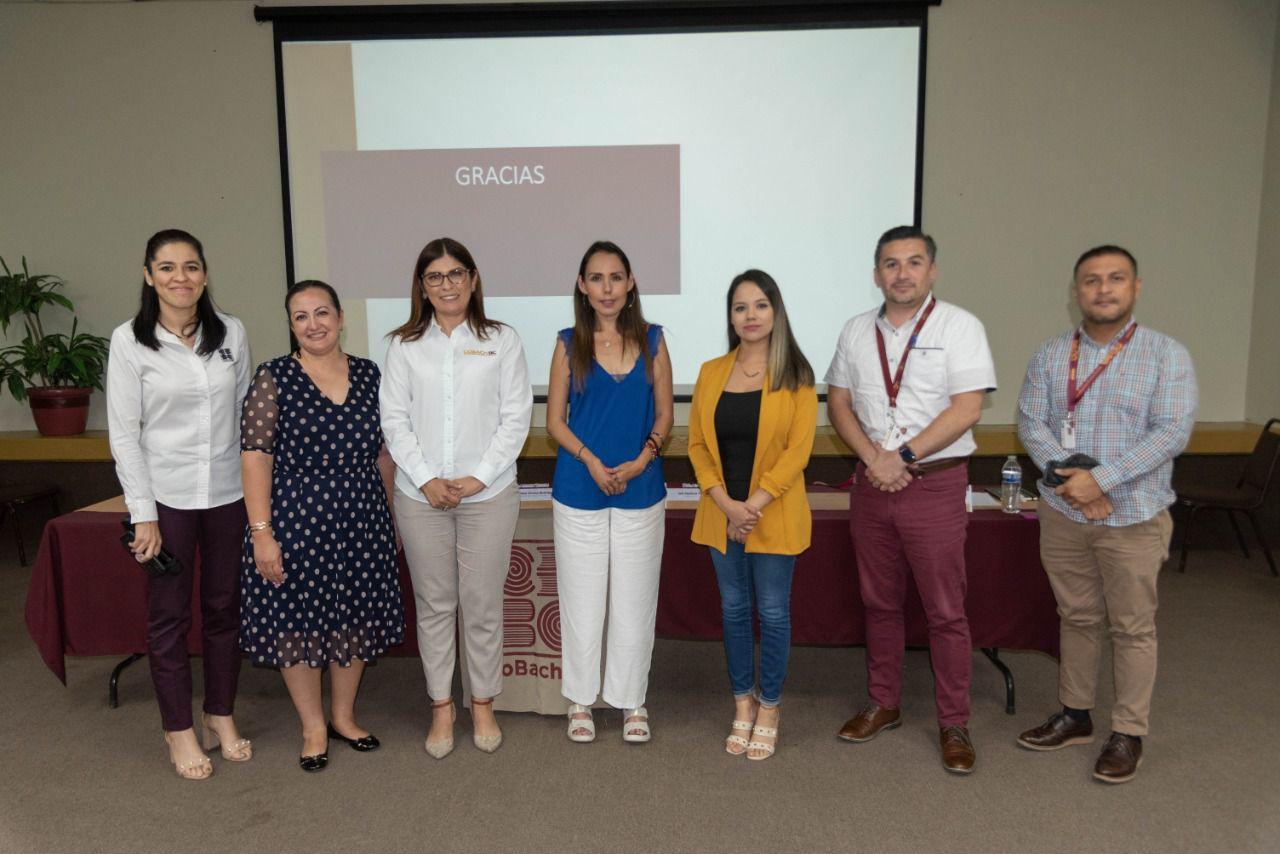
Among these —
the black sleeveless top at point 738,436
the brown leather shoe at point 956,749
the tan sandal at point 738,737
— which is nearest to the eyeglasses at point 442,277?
the black sleeveless top at point 738,436

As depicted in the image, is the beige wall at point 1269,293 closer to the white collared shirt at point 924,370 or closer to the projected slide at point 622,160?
the projected slide at point 622,160

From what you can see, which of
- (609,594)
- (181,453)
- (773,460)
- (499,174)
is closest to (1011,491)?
(773,460)

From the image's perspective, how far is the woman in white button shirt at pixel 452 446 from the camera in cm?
243

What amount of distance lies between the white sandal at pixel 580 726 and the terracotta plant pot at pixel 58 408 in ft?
13.1

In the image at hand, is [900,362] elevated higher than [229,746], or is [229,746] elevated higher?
[900,362]

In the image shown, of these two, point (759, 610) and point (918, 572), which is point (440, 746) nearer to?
point (759, 610)

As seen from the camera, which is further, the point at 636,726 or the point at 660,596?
the point at 660,596

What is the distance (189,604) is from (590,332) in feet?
4.74

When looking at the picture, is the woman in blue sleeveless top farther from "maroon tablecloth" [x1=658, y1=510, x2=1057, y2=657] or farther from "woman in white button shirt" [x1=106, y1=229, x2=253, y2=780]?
"woman in white button shirt" [x1=106, y1=229, x2=253, y2=780]

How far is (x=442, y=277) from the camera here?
7.89 feet

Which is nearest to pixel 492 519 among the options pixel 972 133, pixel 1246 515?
pixel 972 133

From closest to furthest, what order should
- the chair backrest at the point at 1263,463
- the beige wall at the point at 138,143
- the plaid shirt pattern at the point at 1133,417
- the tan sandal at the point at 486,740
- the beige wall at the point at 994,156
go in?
the plaid shirt pattern at the point at 1133,417, the tan sandal at the point at 486,740, the chair backrest at the point at 1263,463, the beige wall at the point at 994,156, the beige wall at the point at 138,143

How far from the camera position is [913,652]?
3.47m

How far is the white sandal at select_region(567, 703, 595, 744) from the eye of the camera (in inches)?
106
